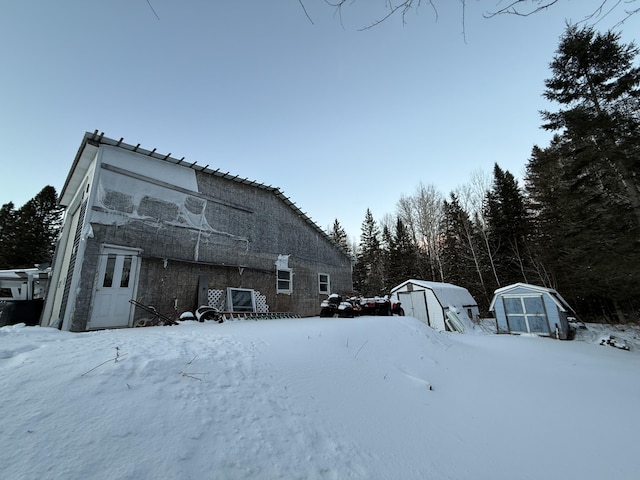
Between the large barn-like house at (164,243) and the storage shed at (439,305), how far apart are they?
7908mm

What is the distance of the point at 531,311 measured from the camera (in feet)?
47.3

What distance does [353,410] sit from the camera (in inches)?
127

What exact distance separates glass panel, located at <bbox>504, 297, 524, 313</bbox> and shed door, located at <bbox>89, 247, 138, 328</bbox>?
18.4 m

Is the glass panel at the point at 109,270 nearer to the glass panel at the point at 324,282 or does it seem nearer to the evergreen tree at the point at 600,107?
the glass panel at the point at 324,282

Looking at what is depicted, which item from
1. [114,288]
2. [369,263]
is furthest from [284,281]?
[369,263]

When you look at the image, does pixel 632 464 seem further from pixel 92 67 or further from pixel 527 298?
pixel 527 298

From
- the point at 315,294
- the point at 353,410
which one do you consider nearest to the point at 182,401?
the point at 353,410

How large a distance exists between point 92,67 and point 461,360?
11.8 meters

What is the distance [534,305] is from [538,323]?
3.16 feet

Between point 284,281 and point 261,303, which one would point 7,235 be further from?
point 284,281

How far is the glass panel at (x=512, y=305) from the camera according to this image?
586 inches

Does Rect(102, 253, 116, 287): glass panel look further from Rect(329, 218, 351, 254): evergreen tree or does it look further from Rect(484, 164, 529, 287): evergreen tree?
Rect(329, 218, 351, 254): evergreen tree

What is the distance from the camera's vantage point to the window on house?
32.7ft

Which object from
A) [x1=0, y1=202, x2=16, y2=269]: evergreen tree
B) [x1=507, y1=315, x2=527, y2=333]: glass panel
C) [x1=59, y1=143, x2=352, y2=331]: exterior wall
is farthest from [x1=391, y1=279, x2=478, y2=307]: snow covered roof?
[x1=0, y1=202, x2=16, y2=269]: evergreen tree
